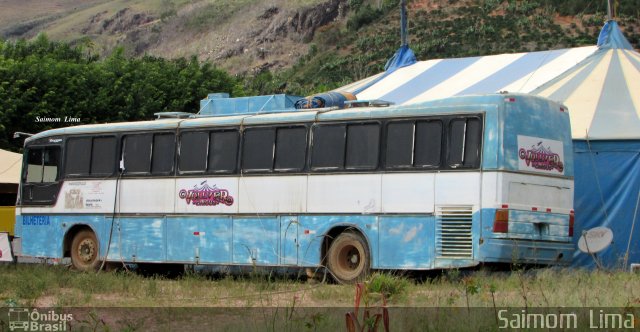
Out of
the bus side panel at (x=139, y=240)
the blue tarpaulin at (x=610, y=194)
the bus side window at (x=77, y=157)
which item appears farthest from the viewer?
the bus side window at (x=77, y=157)

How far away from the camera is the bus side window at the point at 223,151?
18.5m

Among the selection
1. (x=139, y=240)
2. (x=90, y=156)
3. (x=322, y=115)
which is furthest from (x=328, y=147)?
(x=90, y=156)

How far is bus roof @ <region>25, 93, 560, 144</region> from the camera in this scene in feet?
52.9

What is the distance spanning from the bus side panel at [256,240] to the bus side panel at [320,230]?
1.77ft

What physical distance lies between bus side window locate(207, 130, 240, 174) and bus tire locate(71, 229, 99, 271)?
3.33 metres

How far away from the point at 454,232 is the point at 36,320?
7.00m

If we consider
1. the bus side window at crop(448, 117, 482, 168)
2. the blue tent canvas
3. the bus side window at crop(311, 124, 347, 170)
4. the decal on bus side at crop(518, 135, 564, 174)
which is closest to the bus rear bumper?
the decal on bus side at crop(518, 135, 564, 174)

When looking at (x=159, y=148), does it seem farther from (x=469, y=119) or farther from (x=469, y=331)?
(x=469, y=331)

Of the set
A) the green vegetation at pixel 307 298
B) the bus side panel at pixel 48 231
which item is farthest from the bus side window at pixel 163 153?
the green vegetation at pixel 307 298

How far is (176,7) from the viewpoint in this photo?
421 ft

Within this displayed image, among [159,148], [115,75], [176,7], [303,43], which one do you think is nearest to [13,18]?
[176,7]

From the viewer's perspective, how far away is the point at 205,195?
61.4ft

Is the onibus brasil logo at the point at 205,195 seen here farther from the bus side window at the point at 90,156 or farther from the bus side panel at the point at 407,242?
the bus side panel at the point at 407,242

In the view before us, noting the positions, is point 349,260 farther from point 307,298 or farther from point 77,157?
point 77,157
